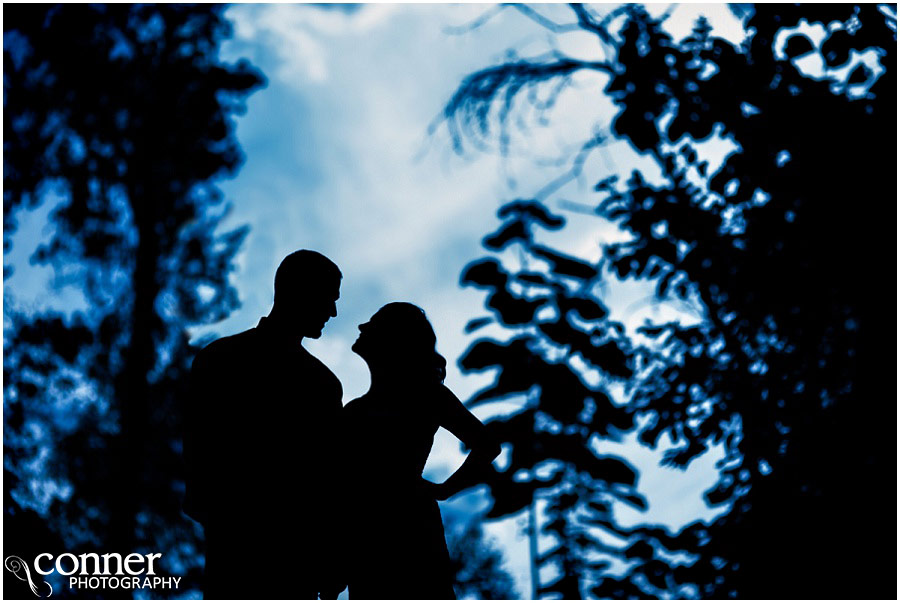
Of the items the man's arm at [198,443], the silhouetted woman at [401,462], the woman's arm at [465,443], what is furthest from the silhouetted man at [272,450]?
the woman's arm at [465,443]

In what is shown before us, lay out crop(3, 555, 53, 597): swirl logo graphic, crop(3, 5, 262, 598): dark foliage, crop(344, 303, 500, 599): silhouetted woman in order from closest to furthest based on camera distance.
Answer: crop(344, 303, 500, 599): silhouetted woman < crop(3, 555, 53, 597): swirl logo graphic < crop(3, 5, 262, 598): dark foliage

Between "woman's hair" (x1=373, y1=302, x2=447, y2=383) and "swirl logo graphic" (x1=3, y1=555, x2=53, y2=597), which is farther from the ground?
"woman's hair" (x1=373, y1=302, x2=447, y2=383)

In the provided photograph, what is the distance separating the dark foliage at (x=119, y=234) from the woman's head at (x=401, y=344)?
6785 millimetres

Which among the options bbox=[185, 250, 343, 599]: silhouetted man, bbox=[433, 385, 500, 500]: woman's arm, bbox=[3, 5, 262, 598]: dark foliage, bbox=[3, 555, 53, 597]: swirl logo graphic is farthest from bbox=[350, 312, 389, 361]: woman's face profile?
bbox=[3, 5, 262, 598]: dark foliage

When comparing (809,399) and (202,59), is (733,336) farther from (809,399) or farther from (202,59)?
(202,59)

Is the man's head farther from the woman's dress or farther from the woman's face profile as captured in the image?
the woman's dress

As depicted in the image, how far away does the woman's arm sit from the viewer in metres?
2.46

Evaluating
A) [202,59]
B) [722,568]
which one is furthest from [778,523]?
[202,59]

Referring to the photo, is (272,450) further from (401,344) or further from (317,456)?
(401,344)

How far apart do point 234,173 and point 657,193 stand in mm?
7635

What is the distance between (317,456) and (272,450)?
0.52 feet

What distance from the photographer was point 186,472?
2287 mm

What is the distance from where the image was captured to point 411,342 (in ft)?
8.29

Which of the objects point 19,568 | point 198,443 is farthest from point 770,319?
point 19,568
